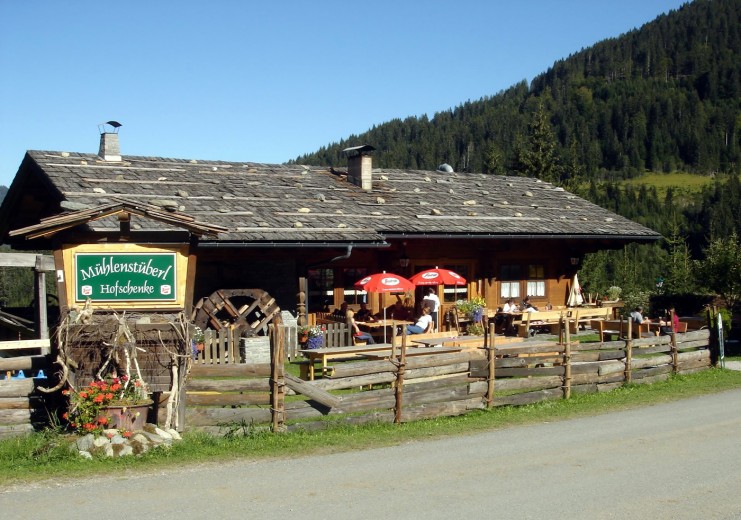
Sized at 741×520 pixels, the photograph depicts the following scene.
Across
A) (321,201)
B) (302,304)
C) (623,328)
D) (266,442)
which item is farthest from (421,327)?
(266,442)

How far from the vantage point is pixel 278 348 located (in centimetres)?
1021

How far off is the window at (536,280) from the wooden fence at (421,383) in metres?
8.04

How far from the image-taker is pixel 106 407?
9.14 metres

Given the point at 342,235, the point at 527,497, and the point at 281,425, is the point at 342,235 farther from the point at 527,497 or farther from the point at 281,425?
the point at 527,497

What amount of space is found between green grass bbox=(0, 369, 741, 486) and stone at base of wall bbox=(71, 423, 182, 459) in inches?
3.7

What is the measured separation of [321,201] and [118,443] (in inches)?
501

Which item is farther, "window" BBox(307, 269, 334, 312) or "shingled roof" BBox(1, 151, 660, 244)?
"window" BBox(307, 269, 334, 312)

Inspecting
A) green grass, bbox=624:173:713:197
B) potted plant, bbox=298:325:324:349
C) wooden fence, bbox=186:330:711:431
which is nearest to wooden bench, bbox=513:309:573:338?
wooden fence, bbox=186:330:711:431

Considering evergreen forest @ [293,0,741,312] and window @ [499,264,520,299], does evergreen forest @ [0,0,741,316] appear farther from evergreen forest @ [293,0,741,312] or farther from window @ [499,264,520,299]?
window @ [499,264,520,299]

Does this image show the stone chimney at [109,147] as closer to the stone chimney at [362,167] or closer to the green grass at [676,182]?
the stone chimney at [362,167]

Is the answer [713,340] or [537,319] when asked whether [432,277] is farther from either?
[713,340]

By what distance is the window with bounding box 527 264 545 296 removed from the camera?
23.9 m

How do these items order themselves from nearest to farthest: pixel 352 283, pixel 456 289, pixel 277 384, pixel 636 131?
A: pixel 277 384, pixel 352 283, pixel 456 289, pixel 636 131

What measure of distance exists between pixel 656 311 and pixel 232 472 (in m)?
24.0
